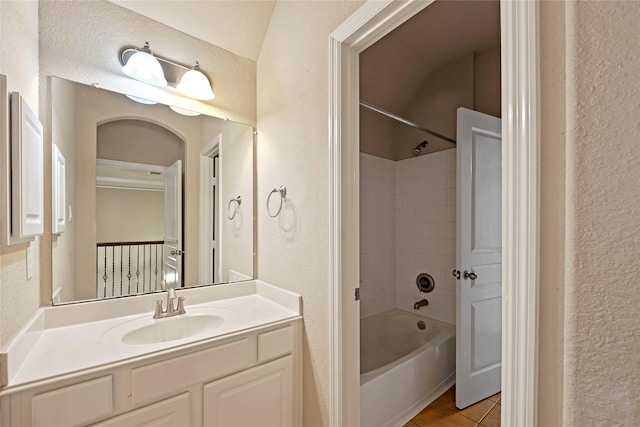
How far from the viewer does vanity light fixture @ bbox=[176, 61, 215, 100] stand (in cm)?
171

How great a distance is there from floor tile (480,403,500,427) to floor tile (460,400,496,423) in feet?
0.07

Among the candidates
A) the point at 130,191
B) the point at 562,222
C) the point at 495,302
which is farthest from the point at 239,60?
the point at 495,302

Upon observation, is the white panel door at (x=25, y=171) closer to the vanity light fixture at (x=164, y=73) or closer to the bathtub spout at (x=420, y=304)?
the vanity light fixture at (x=164, y=73)

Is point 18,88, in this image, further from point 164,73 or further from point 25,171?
point 164,73

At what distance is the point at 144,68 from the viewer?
1.56 metres

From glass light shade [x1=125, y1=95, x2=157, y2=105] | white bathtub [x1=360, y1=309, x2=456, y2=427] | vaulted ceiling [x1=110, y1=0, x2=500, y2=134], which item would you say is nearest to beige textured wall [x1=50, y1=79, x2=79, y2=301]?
glass light shade [x1=125, y1=95, x2=157, y2=105]

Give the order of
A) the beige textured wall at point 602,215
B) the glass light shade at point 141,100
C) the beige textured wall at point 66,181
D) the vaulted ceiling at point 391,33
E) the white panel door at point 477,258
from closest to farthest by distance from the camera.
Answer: the beige textured wall at point 602,215 → the beige textured wall at point 66,181 → the glass light shade at point 141,100 → the vaulted ceiling at point 391,33 → the white panel door at point 477,258

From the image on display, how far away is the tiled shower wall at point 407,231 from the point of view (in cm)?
257

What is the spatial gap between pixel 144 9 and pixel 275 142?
974 mm

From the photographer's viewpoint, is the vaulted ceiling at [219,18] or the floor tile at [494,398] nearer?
the vaulted ceiling at [219,18]

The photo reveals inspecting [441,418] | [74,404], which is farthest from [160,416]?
[441,418]

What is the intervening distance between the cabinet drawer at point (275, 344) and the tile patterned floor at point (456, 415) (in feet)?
3.26

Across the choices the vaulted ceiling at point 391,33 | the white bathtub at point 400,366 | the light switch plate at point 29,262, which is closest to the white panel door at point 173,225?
the light switch plate at point 29,262

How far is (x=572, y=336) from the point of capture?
62 cm
